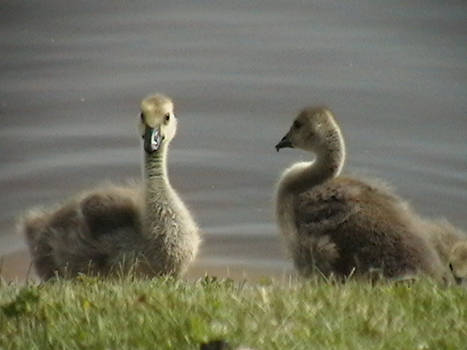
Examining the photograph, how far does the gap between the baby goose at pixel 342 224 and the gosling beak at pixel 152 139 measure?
37.1 inches

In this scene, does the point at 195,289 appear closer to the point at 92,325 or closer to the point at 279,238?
the point at 92,325

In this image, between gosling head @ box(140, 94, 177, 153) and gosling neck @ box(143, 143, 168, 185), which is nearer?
gosling head @ box(140, 94, 177, 153)

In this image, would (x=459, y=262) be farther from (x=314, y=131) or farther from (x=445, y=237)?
(x=314, y=131)

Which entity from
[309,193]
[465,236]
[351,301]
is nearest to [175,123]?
[309,193]

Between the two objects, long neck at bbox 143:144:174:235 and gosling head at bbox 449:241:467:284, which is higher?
long neck at bbox 143:144:174:235

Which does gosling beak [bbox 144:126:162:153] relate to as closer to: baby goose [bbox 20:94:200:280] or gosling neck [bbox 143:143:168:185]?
baby goose [bbox 20:94:200:280]

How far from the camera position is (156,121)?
27.0ft

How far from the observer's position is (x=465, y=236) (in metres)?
8.66

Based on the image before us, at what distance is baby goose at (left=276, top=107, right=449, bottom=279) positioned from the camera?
7.80 metres

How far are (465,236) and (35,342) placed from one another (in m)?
4.05

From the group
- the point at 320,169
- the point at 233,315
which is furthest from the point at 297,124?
the point at 233,315

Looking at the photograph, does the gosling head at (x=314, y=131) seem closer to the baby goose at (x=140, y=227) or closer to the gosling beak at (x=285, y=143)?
the gosling beak at (x=285, y=143)

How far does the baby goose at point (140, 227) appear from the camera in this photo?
8.23 metres

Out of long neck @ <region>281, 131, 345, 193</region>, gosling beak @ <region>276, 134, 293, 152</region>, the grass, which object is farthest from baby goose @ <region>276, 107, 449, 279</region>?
the grass
